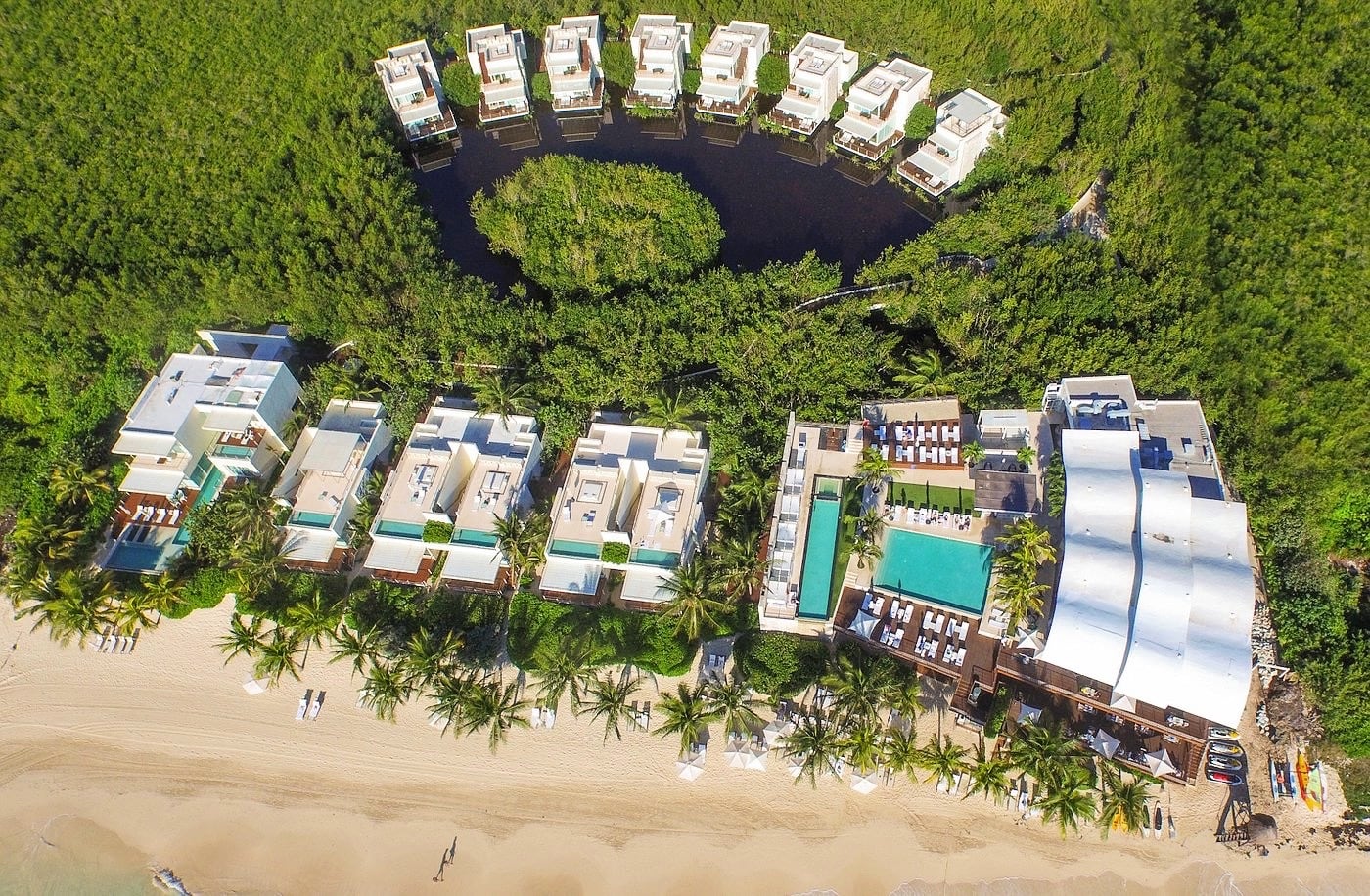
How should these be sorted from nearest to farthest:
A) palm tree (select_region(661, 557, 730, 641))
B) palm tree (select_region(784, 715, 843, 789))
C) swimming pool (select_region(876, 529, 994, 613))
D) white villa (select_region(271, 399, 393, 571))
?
palm tree (select_region(784, 715, 843, 789)) < palm tree (select_region(661, 557, 730, 641)) < swimming pool (select_region(876, 529, 994, 613)) < white villa (select_region(271, 399, 393, 571))

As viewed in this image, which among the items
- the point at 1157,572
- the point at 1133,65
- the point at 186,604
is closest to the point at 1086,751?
the point at 1157,572

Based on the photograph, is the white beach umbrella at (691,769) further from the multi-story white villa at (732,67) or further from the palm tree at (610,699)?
the multi-story white villa at (732,67)

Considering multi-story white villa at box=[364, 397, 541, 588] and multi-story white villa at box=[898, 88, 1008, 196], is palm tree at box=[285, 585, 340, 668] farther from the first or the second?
multi-story white villa at box=[898, 88, 1008, 196]

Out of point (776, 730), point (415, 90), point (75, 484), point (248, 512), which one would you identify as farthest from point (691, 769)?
point (415, 90)

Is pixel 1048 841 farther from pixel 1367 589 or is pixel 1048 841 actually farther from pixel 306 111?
pixel 306 111

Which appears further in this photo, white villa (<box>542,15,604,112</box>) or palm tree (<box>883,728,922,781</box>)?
white villa (<box>542,15,604,112</box>)

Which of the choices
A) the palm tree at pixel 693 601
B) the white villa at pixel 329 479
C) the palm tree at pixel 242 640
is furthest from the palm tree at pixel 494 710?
the white villa at pixel 329 479

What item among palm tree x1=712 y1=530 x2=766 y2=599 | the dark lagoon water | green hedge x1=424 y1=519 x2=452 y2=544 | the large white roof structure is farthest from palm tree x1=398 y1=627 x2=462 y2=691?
the large white roof structure
